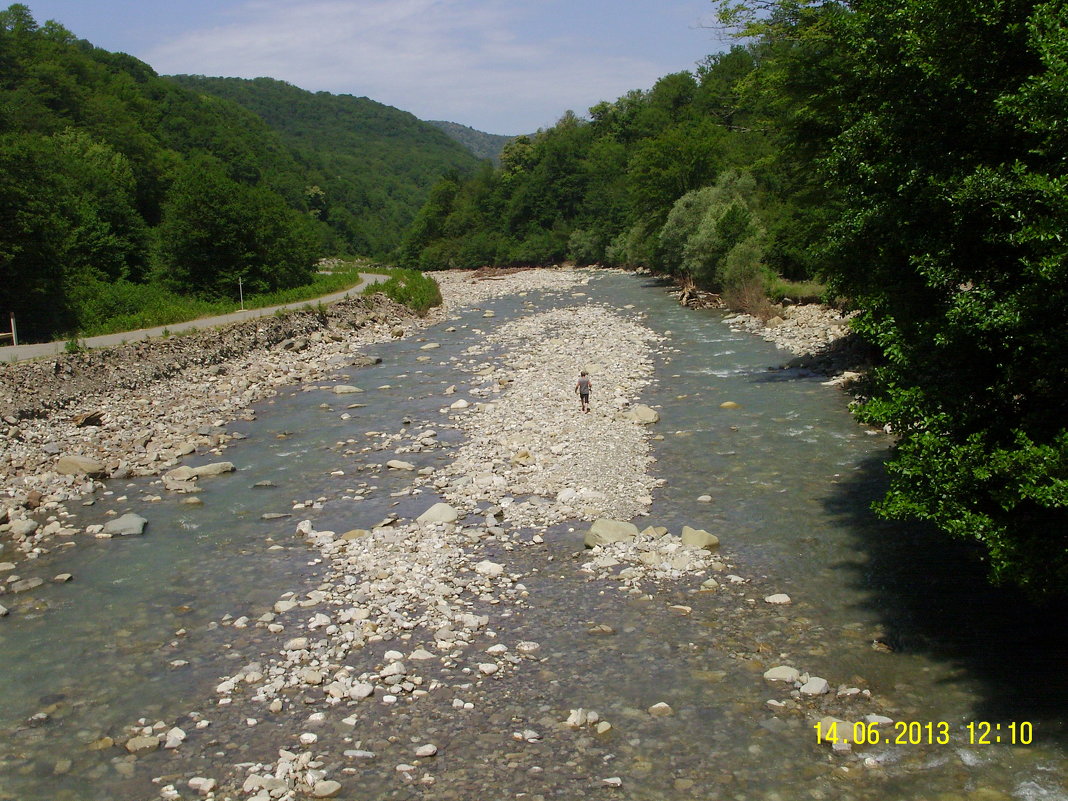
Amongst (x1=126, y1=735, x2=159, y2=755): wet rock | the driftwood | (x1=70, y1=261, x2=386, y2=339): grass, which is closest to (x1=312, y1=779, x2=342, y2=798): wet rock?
(x1=126, y1=735, x2=159, y2=755): wet rock

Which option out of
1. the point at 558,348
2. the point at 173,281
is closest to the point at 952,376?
the point at 558,348

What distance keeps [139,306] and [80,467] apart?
24.3 meters

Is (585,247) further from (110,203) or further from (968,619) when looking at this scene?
(968,619)

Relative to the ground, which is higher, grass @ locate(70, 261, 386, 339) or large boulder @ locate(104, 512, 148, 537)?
grass @ locate(70, 261, 386, 339)

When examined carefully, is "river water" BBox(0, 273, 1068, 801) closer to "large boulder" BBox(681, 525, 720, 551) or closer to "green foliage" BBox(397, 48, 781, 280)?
"large boulder" BBox(681, 525, 720, 551)

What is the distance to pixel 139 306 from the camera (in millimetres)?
39656

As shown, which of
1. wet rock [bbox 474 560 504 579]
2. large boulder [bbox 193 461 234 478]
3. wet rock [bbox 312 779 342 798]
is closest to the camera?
wet rock [bbox 312 779 342 798]

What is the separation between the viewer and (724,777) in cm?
782

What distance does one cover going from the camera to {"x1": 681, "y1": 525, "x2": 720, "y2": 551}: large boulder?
13031mm

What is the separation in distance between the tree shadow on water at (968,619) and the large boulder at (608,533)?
3.32m

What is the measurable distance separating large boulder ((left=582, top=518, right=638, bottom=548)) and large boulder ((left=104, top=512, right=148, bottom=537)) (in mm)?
8039

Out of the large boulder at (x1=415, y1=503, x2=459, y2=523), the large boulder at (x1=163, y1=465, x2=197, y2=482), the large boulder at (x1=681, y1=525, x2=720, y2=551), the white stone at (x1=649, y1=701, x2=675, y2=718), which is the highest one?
the large boulder at (x1=163, y1=465, x2=197, y2=482)

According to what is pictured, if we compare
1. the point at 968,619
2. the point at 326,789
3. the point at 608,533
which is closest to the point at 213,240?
the point at 608,533

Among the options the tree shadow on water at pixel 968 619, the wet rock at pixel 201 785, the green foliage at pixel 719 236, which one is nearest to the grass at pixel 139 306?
the green foliage at pixel 719 236
